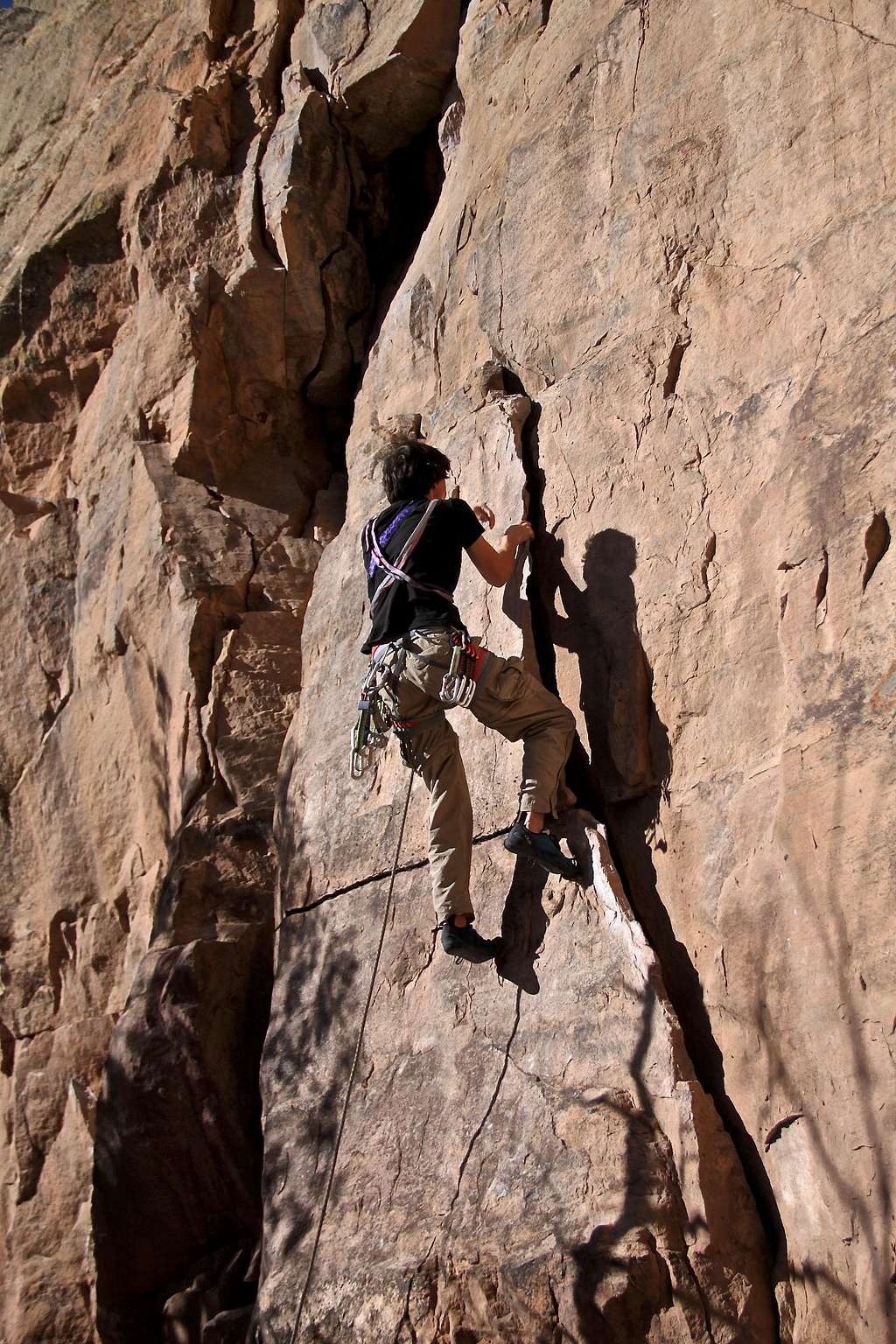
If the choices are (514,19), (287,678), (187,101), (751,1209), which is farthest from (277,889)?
(187,101)

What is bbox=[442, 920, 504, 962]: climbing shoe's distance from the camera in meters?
4.79

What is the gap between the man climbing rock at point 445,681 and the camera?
4809 mm

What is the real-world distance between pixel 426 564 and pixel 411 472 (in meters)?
0.44

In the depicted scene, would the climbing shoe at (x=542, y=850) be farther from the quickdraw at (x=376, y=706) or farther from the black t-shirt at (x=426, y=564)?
the black t-shirt at (x=426, y=564)

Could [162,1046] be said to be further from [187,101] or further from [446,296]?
[187,101]

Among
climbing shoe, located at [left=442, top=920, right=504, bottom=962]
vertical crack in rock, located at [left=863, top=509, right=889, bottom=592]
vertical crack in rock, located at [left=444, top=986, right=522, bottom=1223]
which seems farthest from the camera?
climbing shoe, located at [left=442, top=920, right=504, bottom=962]

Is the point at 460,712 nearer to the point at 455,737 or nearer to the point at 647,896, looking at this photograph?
the point at 455,737

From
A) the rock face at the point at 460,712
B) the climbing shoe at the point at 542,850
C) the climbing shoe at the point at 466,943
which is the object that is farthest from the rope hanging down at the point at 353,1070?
the climbing shoe at the point at 542,850

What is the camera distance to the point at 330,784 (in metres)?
6.06

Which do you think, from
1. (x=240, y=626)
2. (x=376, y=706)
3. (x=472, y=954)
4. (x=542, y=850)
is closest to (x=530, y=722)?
(x=542, y=850)

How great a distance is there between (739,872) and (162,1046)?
2.96m

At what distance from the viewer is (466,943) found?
479 centimetres

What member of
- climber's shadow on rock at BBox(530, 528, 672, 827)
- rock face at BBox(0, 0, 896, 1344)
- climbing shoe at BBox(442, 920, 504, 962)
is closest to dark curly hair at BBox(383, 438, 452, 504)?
rock face at BBox(0, 0, 896, 1344)

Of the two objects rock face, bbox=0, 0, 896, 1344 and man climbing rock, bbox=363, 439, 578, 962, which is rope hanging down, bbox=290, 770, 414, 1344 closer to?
rock face, bbox=0, 0, 896, 1344
